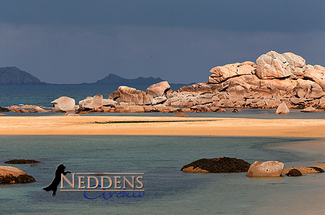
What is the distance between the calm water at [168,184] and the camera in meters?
11.1

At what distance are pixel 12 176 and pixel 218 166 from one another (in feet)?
23.1

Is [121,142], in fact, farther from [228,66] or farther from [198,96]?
[228,66]

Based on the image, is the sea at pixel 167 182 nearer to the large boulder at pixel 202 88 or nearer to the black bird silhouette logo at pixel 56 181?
the black bird silhouette logo at pixel 56 181

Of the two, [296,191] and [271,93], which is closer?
[296,191]

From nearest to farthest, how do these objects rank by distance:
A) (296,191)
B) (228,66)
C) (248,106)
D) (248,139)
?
(296,191) → (248,139) → (248,106) → (228,66)

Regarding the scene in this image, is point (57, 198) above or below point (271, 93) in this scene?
below

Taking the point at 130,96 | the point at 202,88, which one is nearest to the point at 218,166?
the point at 130,96

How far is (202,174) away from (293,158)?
622 centimetres

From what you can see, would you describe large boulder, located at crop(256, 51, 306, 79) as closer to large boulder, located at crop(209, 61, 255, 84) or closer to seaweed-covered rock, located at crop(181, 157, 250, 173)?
large boulder, located at crop(209, 61, 255, 84)

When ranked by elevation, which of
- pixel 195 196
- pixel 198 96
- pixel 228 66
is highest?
pixel 228 66

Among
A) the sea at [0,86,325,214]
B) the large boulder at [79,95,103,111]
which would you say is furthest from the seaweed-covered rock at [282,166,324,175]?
the large boulder at [79,95,103,111]

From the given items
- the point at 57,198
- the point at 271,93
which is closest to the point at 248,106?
the point at 271,93

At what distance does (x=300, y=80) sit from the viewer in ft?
300

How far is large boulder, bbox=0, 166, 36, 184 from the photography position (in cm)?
1366
